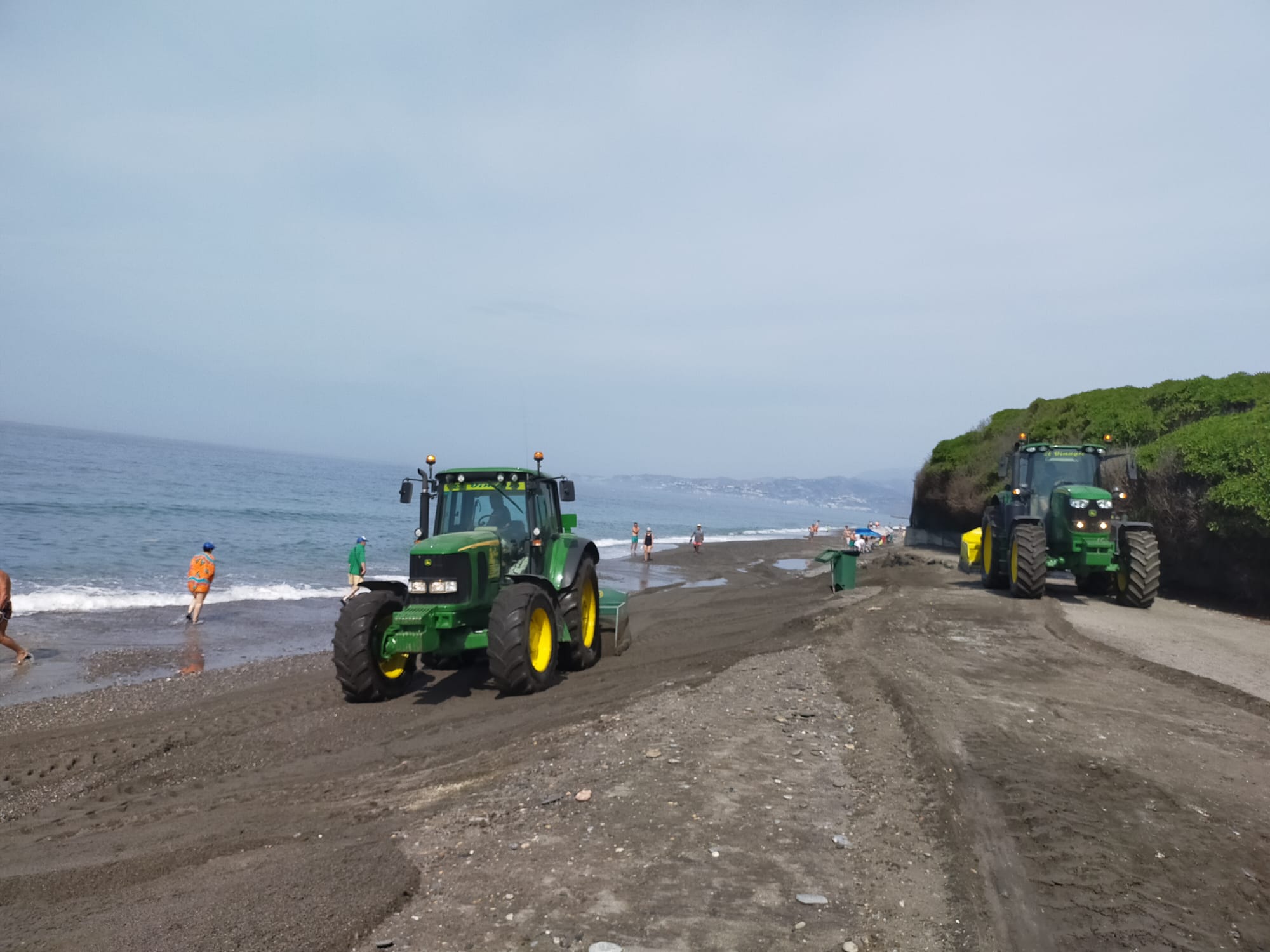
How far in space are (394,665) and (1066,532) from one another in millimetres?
11501

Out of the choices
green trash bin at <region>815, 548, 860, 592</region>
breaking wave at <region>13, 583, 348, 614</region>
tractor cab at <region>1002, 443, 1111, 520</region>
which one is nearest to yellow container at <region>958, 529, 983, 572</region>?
green trash bin at <region>815, 548, 860, 592</region>

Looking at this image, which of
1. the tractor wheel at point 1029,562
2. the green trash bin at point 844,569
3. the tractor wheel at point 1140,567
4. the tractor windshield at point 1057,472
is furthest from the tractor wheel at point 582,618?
the green trash bin at point 844,569

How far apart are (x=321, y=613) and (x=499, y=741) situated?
1135cm

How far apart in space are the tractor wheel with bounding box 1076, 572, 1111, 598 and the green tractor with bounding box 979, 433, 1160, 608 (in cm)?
1

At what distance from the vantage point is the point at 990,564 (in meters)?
16.2

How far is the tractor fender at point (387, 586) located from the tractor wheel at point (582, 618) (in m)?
1.75

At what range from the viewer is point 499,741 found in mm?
6781

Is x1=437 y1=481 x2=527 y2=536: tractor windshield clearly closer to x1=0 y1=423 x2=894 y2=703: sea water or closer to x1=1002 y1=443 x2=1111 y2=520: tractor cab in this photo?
x1=0 y1=423 x2=894 y2=703: sea water

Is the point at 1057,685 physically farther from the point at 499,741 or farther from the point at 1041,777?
the point at 499,741

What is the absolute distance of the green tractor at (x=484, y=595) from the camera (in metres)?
8.23

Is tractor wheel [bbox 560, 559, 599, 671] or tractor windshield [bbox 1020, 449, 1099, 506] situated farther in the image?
tractor windshield [bbox 1020, 449, 1099, 506]

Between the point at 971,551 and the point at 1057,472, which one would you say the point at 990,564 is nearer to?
the point at 1057,472

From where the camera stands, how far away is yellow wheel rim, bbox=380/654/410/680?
28.0ft

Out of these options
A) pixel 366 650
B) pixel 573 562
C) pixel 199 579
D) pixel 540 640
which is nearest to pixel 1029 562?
pixel 573 562
